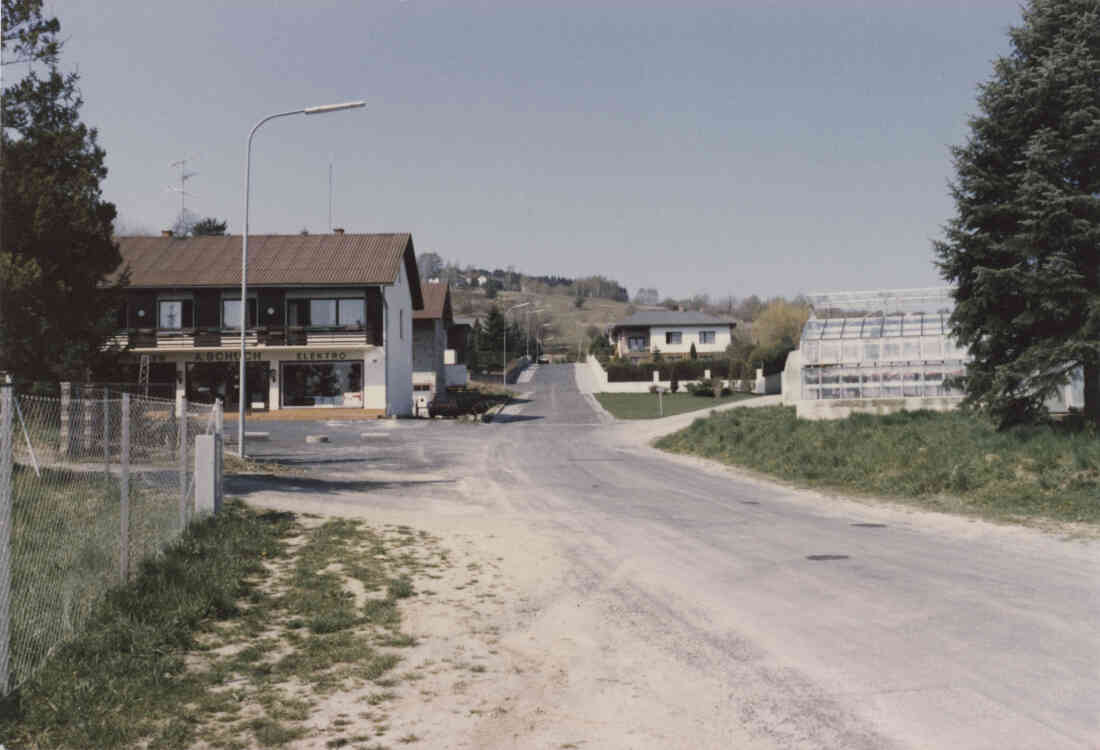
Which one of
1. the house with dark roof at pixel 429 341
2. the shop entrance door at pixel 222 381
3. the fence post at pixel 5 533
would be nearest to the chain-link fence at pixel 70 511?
the fence post at pixel 5 533

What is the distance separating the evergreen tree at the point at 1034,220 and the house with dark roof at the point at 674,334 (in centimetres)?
6548

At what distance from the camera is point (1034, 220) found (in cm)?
1827

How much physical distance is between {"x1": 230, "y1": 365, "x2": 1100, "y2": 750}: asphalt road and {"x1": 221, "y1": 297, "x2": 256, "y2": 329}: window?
27.7m

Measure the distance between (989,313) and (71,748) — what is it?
19638 mm

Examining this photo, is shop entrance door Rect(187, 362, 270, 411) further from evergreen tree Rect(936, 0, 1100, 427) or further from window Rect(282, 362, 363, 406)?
evergreen tree Rect(936, 0, 1100, 427)

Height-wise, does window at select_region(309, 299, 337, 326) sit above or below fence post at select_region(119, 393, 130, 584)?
above

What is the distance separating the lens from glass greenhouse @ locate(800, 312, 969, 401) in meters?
28.8

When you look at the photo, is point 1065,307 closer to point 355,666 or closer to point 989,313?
point 989,313

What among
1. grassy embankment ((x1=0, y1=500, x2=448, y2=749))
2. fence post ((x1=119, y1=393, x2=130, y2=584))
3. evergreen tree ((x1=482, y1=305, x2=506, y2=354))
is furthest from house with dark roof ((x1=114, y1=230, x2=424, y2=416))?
evergreen tree ((x1=482, y1=305, x2=506, y2=354))

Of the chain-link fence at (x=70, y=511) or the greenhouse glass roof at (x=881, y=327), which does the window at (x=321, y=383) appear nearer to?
the greenhouse glass roof at (x=881, y=327)

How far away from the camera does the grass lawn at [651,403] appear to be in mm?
46719

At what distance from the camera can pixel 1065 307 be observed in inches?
709

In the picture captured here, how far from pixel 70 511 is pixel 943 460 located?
16.0 m

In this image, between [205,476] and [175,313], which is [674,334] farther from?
[205,476]
